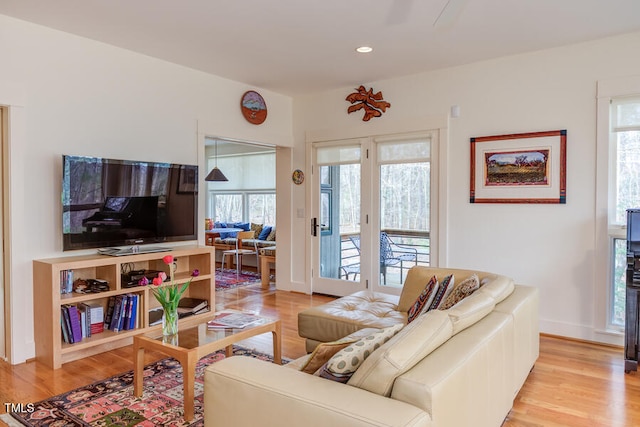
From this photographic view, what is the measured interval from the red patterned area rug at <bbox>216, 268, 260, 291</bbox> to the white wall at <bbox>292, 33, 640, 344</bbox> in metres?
3.25

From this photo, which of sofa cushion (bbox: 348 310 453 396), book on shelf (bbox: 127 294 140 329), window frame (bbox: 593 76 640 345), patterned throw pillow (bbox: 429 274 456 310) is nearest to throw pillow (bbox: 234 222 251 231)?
book on shelf (bbox: 127 294 140 329)

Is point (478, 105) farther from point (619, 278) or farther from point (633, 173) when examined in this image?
A: point (619, 278)

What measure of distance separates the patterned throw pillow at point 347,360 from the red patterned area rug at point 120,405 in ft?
3.92

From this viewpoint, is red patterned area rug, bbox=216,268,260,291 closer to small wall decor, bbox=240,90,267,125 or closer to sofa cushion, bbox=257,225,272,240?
sofa cushion, bbox=257,225,272,240

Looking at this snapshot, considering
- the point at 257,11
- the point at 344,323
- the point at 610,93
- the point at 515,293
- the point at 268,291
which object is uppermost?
the point at 257,11

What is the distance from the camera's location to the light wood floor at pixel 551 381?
245 cm

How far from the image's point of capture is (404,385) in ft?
4.53

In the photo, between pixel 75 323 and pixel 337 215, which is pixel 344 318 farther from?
pixel 337 215

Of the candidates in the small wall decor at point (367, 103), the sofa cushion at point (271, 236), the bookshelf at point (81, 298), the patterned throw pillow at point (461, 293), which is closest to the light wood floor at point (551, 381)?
the bookshelf at point (81, 298)

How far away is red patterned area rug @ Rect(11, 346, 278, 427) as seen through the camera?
237cm

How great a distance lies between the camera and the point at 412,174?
16.0 feet

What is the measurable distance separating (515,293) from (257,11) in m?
2.68

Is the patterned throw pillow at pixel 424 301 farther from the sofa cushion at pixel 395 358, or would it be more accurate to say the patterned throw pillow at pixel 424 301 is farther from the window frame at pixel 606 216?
Answer: the window frame at pixel 606 216

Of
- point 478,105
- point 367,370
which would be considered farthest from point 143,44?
point 367,370
